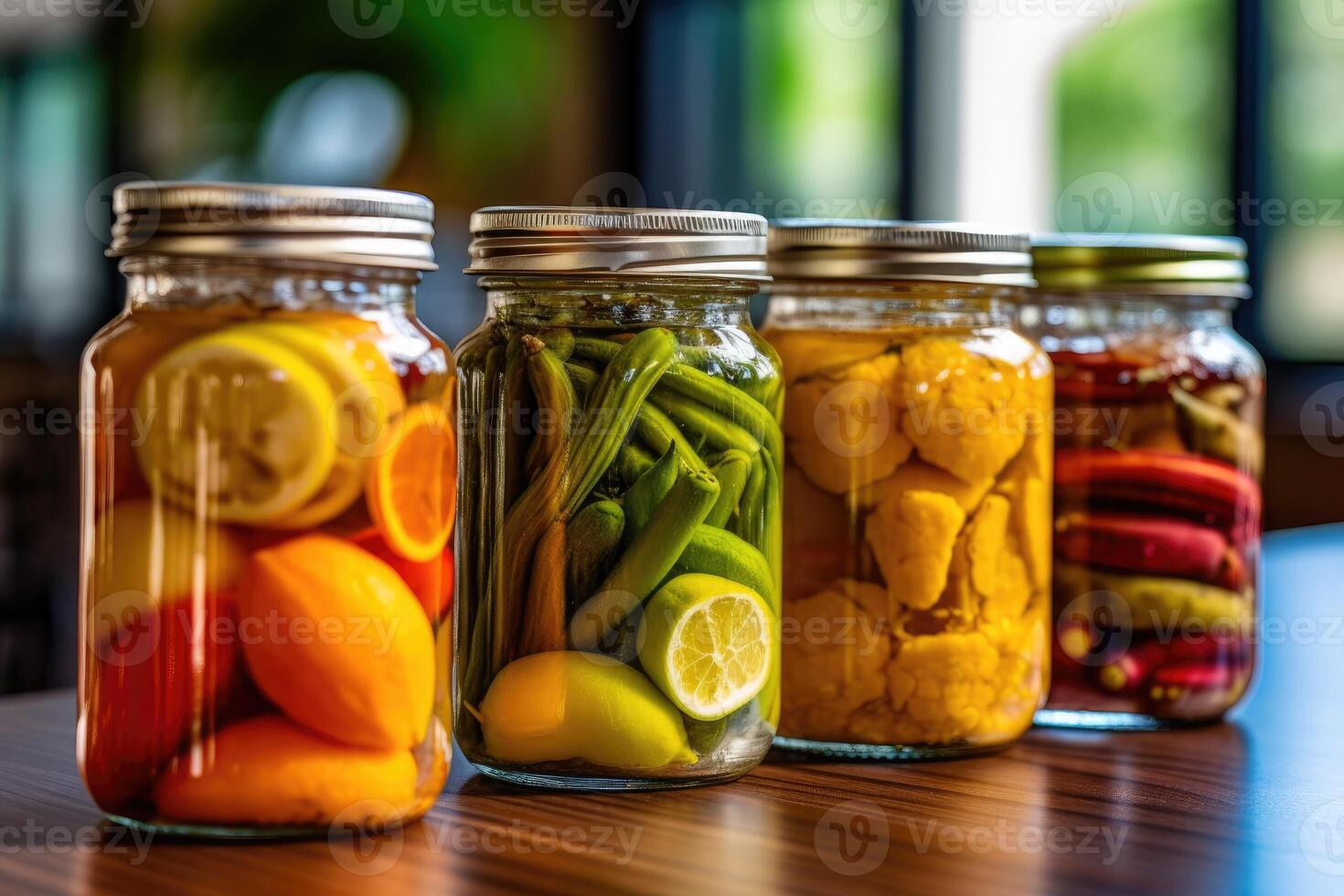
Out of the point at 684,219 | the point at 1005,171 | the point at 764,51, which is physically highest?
the point at 764,51

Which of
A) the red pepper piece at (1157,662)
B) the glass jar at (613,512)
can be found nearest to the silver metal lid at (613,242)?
the glass jar at (613,512)

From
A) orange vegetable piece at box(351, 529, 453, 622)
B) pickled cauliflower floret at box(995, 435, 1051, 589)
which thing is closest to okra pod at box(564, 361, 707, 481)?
orange vegetable piece at box(351, 529, 453, 622)

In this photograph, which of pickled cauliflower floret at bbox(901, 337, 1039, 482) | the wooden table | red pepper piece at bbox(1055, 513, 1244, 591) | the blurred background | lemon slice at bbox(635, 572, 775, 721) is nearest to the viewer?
the wooden table

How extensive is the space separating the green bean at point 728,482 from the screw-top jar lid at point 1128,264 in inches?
11.6

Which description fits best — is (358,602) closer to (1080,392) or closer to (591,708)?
(591,708)

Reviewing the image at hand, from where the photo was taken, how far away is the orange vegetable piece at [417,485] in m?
0.62

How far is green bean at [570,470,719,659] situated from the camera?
2.27ft

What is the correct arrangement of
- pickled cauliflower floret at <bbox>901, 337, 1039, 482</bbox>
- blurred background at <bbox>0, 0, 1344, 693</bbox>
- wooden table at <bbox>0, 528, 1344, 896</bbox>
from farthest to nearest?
blurred background at <bbox>0, 0, 1344, 693</bbox> → pickled cauliflower floret at <bbox>901, 337, 1039, 482</bbox> → wooden table at <bbox>0, 528, 1344, 896</bbox>

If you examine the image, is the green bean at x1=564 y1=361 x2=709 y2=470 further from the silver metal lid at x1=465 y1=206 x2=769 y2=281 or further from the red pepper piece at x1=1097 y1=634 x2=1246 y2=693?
the red pepper piece at x1=1097 y1=634 x2=1246 y2=693

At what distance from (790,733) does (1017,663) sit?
0.43ft

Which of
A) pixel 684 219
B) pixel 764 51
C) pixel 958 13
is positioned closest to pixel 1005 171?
pixel 958 13

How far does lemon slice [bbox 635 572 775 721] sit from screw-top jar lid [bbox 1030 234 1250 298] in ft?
1.07

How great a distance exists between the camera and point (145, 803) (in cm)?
62

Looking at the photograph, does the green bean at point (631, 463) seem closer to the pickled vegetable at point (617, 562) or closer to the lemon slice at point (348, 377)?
the pickled vegetable at point (617, 562)
